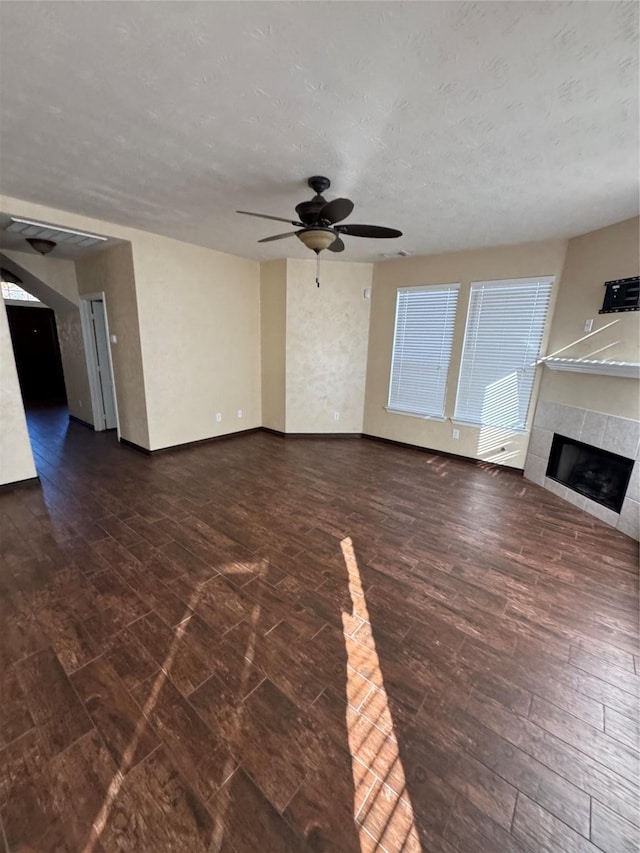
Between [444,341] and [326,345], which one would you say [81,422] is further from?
→ [444,341]

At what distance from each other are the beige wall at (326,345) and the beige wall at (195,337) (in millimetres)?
735

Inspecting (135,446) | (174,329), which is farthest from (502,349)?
(135,446)

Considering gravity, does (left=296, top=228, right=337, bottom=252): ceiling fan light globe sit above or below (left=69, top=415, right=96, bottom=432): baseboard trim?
above

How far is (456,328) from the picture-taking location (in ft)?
14.7

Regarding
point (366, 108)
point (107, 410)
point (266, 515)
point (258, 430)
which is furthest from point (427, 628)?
point (107, 410)

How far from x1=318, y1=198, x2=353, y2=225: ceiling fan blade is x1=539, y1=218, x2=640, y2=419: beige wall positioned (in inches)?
108

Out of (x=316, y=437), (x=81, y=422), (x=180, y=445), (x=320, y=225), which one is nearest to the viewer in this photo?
(x=320, y=225)

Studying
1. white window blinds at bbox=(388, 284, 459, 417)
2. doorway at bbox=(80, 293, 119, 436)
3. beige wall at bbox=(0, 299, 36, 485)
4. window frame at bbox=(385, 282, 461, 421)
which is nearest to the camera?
beige wall at bbox=(0, 299, 36, 485)

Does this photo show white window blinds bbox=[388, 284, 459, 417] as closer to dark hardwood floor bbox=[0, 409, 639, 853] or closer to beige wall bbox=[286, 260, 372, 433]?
beige wall bbox=[286, 260, 372, 433]

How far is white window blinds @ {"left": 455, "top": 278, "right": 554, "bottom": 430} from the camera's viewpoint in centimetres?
393

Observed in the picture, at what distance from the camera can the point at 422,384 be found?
193 inches

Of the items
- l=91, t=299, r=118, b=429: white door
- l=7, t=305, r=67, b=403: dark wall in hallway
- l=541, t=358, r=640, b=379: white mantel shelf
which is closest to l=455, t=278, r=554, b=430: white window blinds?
l=541, t=358, r=640, b=379: white mantel shelf

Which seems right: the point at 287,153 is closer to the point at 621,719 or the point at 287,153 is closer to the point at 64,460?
the point at 621,719

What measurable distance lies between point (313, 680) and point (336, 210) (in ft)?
9.05
